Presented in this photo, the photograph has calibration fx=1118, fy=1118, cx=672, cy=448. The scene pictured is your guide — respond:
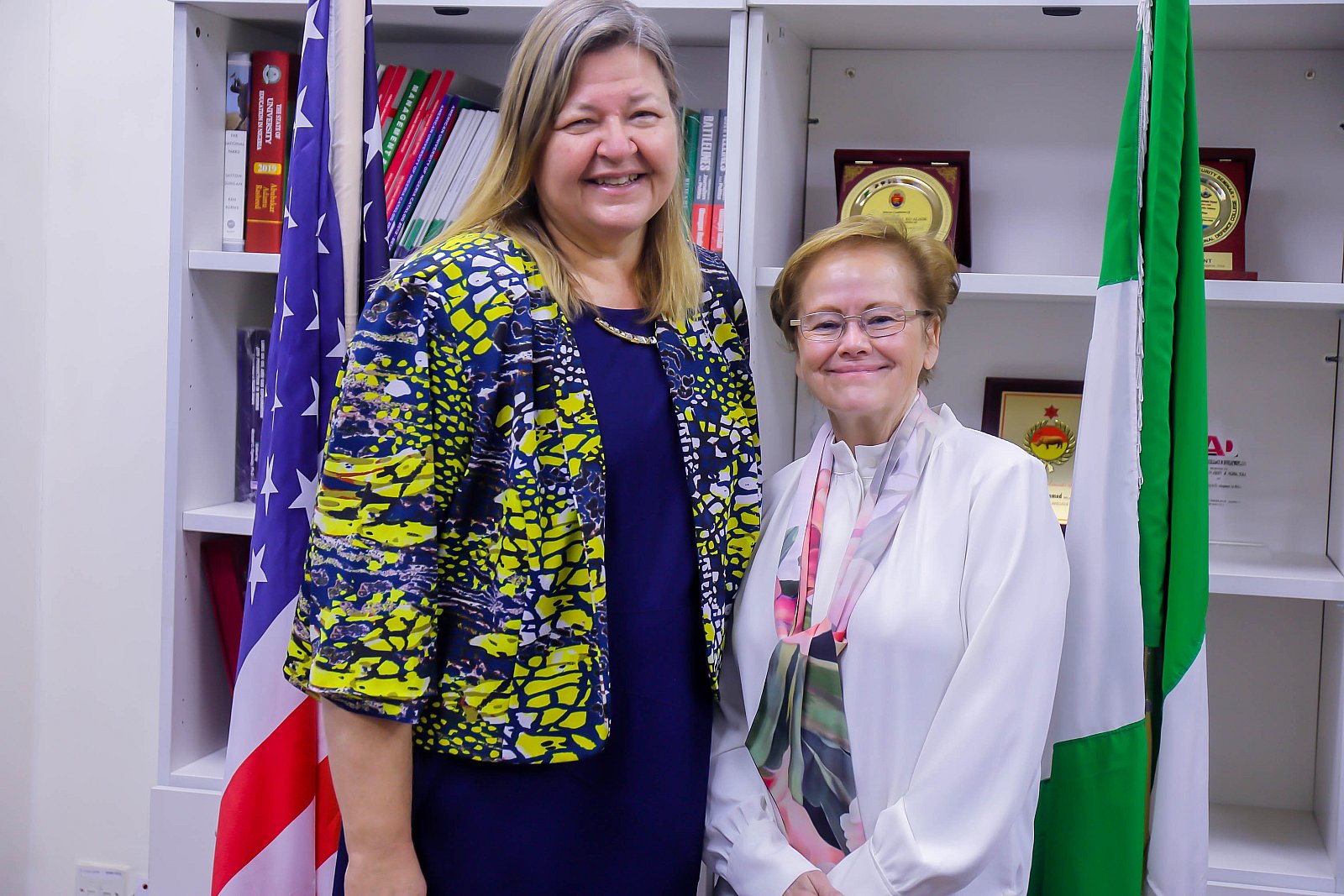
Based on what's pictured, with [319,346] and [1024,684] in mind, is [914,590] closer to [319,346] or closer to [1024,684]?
[1024,684]

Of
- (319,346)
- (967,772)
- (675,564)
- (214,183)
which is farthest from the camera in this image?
(214,183)

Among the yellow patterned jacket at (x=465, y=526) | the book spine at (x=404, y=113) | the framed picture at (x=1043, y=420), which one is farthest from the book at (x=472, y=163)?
the framed picture at (x=1043, y=420)

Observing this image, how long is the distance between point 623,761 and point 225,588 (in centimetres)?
88

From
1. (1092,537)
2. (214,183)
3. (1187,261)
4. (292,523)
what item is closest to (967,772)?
(1092,537)

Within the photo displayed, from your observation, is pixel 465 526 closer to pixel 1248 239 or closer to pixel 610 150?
pixel 610 150

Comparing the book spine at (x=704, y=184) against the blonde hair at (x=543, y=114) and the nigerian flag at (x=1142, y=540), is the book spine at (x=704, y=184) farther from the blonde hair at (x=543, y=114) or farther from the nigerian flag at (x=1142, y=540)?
the nigerian flag at (x=1142, y=540)

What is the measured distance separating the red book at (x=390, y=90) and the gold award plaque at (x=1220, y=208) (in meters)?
1.27

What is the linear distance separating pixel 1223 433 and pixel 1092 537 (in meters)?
0.66

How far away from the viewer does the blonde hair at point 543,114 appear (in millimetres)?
1266

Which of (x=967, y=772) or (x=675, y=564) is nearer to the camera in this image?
(x=967, y=772)

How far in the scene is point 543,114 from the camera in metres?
1.28

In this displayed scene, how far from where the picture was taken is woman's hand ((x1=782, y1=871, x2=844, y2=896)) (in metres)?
1.28

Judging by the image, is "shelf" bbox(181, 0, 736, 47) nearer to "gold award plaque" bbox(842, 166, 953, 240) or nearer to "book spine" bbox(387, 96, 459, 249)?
"book spine" bbox(387, 96, 459, 249)

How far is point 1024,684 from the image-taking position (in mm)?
1223
